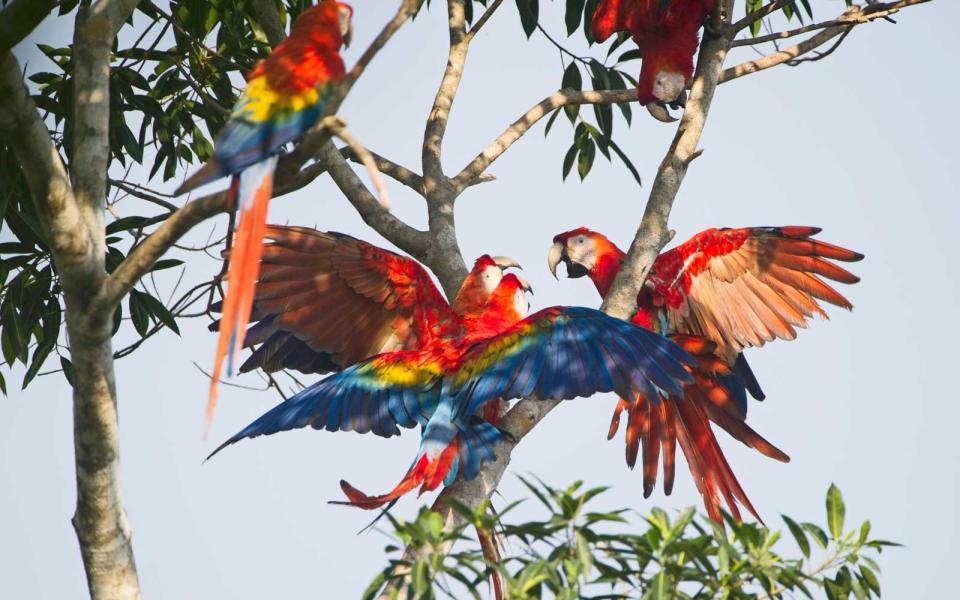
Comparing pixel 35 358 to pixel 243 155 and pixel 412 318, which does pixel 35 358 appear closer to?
pixel 412 318

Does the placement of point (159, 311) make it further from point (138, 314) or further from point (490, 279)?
point (490, 279)

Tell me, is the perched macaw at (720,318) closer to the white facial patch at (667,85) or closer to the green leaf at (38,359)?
the white facial patch at (667,85)

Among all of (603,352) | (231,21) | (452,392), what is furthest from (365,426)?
(231,21)

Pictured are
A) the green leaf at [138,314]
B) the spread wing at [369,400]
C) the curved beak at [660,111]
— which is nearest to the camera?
the spread wing at [369,400]

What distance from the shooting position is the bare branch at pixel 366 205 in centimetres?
331

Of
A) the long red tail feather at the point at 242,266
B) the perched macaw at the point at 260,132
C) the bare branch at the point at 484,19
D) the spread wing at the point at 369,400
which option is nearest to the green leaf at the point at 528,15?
the bare branch at the point at 484,19

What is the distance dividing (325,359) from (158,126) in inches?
43.0

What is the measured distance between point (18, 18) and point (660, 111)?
2.34 meters

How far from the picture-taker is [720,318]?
354cm

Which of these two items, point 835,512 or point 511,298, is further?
point 511,298

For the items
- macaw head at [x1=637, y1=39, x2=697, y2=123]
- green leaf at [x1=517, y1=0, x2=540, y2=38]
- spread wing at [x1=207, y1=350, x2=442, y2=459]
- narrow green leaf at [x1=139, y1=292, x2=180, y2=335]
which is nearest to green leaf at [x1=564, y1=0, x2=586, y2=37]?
green leaf at [x1=517, y1=0, x2=540, y2=38]

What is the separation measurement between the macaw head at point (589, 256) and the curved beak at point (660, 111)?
1.55 ft

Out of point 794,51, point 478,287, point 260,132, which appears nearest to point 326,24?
point 260,132

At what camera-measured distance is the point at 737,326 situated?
3488 millimetres
